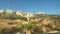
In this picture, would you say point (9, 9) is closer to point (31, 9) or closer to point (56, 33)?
point (31, 9)

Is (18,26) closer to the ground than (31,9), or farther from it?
closer to the ground

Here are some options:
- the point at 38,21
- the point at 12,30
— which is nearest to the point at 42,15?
the point at 38,21

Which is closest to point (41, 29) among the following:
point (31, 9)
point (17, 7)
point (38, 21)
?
point (38, 21)

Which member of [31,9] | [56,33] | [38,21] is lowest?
[56,33]

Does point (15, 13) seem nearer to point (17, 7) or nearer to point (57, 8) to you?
point (17, 7)

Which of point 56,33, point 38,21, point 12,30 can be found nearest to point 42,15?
point 38,21

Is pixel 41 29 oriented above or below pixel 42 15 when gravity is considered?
below

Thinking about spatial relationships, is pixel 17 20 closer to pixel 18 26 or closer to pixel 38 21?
pixel 18 26
